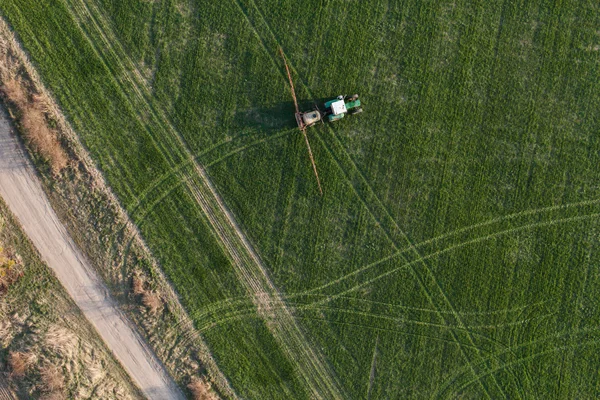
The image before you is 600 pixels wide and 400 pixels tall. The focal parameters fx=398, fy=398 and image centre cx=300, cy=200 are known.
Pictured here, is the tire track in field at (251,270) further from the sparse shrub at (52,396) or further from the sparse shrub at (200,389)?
the sparse shrub at (52,396)

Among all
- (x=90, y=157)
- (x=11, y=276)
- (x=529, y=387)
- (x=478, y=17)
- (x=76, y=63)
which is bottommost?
(x=529, y=387)

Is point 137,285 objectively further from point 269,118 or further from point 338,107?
point 338,107

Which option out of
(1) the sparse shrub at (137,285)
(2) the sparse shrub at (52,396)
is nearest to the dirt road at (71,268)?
(1) the sparse shrub at (137,285)

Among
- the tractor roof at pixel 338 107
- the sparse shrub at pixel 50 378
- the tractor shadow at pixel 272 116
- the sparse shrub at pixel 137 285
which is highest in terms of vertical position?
the tractor shadow at pixel 272 116

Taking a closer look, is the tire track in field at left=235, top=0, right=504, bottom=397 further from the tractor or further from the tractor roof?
the tractor roof

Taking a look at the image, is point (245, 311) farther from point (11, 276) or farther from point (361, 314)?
point (11, 276)

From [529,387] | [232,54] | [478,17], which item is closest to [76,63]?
[232,54]
